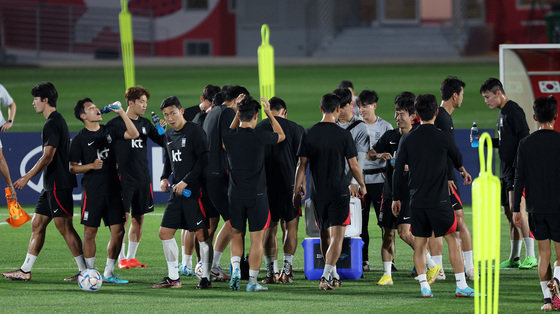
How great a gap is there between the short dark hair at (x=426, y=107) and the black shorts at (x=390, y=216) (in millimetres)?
1459

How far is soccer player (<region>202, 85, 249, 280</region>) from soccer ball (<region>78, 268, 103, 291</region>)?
1.29m

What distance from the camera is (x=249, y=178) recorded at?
9922mm

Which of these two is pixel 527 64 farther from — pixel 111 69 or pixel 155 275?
pixel 111 69

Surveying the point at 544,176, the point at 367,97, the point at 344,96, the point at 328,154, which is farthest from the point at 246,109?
the point at 544,176

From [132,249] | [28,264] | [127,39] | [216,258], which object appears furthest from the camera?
[127,39]

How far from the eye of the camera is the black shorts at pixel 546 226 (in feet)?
29.5

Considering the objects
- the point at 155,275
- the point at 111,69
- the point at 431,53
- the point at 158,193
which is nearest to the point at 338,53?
the point at 431,53

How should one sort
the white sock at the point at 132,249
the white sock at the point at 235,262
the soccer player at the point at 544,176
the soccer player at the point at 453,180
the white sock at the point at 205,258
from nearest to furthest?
the soccer player at the point at 544,176 < the white sock at the point at 235,262 < the soccer player at the point at 453,180 < the white sock at the point at 205,258 < the white sock at the point at 132,249

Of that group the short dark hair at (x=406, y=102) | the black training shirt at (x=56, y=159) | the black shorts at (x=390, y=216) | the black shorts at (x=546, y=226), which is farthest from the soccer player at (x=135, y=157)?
the black shorts at (x=546, y=226)

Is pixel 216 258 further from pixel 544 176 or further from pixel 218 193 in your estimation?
pixel 544 176

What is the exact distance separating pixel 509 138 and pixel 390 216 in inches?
64.4

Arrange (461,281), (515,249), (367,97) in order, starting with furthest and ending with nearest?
(515,249), (367,97), (461,281)

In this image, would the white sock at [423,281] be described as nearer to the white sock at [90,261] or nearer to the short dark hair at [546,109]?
the short dark hair at [546,109]

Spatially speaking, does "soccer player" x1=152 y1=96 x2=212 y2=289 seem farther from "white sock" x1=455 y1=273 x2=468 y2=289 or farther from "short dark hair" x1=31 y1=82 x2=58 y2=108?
"white sock" x1=455 y1=273 x2=468 y2=289
